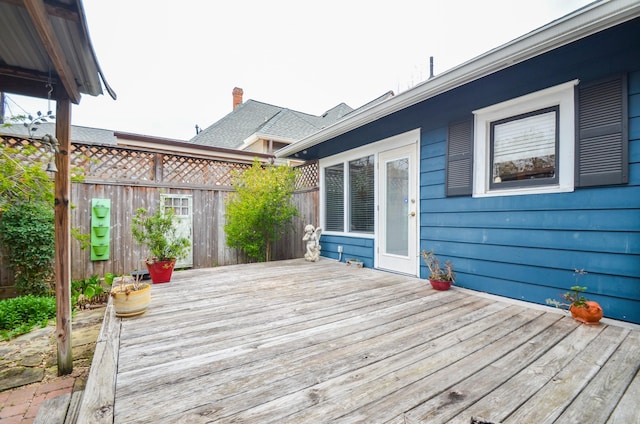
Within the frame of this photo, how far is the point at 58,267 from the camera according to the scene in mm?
1886

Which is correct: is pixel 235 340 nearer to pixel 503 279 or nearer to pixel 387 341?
pixel 387 341

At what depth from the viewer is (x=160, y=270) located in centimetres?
328

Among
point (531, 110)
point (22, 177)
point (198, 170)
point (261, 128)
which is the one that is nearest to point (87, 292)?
point (22, 177)

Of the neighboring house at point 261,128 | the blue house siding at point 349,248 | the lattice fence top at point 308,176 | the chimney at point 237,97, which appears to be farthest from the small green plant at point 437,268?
the chimney at point 237,97

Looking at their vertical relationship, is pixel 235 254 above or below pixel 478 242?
below

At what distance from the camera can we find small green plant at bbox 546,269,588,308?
206 cm

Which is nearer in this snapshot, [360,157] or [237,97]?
[360,157]

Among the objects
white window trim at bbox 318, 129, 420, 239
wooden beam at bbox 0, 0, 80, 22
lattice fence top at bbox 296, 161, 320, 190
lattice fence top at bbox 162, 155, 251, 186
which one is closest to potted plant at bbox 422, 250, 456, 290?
white window trim at bbox 318, 129, 420, 239

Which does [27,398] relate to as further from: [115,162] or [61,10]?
[115,162]

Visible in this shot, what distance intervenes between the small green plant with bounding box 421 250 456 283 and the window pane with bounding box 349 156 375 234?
109cm

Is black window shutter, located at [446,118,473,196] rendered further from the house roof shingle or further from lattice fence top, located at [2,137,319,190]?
the house roof shingle

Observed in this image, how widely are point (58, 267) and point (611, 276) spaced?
4165mm

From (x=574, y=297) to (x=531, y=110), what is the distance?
5.62ft

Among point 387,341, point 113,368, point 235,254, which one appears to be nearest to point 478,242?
point 387,341
